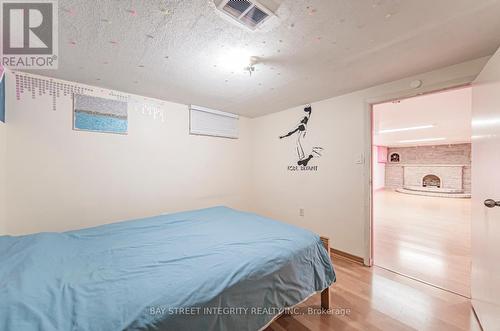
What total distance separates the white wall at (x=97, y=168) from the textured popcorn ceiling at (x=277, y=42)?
1.76 feet

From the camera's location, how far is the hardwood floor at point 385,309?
60.3 inches

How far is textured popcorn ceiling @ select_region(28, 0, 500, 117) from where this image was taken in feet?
3.96

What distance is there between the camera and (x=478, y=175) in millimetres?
1587

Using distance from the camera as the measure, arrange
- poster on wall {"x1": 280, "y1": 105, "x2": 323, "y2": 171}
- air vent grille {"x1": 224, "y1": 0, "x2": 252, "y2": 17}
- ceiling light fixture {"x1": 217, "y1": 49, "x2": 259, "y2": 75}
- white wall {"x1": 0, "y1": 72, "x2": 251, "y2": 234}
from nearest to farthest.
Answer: air vent grille {"x1": 224, "y1": 0, "x2": 252, "y2": 17}
ceiling light fixture {"x1": 217, "y1": 49, "x2": 259, "y2": 75}
white wall {"x1": 0, "y1": 72, "x2": 251, "y2": 234}
poster on wall {"x1": 280, "y1": 105, "x2": 323, "y2": 171}

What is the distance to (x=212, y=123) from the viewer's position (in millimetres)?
3346

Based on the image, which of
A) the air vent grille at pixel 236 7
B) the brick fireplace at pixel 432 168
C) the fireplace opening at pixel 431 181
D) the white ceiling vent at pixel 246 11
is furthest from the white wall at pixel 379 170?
the air vent grille at pixel 236 7

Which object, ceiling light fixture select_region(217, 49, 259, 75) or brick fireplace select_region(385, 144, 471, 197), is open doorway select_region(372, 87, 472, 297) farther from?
ceiling light fixture select_region(217, 49, 259, 75)

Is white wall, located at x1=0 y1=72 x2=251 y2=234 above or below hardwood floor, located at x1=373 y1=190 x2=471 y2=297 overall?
above

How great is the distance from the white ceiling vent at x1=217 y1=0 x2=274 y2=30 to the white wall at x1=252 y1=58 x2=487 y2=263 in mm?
1852

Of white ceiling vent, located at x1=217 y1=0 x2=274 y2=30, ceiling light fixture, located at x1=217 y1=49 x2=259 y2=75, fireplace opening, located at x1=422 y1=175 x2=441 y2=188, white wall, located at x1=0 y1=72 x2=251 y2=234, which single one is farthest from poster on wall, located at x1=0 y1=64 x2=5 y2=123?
fireplace opening, located at x1=422 y1=175 x2=441 y2=188

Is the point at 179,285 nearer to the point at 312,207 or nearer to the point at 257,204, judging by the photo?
the point at 312,207

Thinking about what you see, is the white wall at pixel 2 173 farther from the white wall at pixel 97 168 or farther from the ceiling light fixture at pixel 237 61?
the ceiling light fixture at pixel 237 61

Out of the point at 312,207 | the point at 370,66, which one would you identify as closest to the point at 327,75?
the point at 370,66

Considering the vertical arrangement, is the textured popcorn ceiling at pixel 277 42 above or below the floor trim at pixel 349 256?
above
